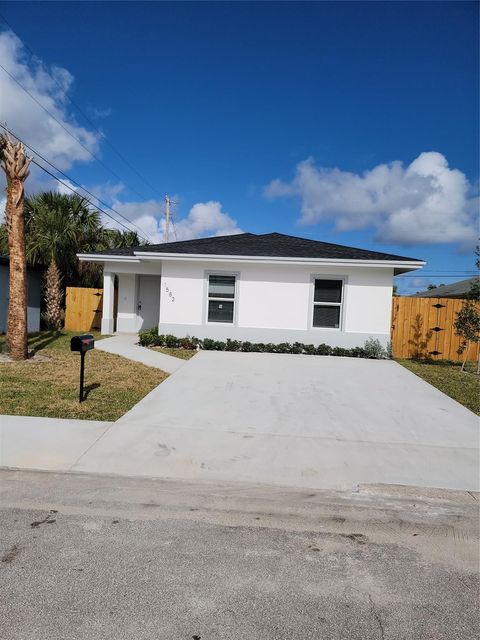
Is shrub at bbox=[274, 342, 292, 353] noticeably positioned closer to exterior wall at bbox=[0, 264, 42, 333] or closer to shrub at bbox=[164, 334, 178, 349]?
shrub at bbox=[164, 334, 178, 349]

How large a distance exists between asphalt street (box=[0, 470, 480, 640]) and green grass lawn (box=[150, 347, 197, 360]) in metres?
7.62

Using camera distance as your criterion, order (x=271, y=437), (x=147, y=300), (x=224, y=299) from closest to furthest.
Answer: (x=271, y=437) < (x=224, y=299) < (x=147, y=300)

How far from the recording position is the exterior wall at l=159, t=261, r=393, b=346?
13406 millimetres

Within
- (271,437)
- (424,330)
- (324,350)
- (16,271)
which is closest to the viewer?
(271,437)

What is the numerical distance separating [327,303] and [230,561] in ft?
36.7

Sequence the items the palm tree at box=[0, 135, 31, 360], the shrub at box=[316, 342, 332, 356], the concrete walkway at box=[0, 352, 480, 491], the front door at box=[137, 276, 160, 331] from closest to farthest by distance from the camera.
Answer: the concrete walkway at box=[0, 352, 480, 491] → the palm tree at box=[0, 135, 31, 360] → the shrub at box=[316, 342, 332, 356] → the front door at box=[137, 276, 160, 331]

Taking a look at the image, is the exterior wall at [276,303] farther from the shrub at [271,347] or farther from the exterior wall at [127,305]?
the exterior wall at [127,305]

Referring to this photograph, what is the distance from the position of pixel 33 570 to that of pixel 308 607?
1.75m

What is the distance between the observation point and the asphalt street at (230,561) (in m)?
2.39

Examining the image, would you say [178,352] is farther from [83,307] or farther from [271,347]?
[83,307]

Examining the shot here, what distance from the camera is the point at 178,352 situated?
12.6 metres

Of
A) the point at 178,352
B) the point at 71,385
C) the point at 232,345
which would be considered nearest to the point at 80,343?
the point at 71,385

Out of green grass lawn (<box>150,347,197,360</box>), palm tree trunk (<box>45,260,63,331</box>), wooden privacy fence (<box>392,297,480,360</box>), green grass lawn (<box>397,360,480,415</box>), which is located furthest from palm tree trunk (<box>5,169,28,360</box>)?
wooden privacy fence (<box>392,297,480,360</box>)

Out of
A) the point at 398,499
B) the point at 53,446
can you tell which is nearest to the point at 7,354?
the point at 53,446
